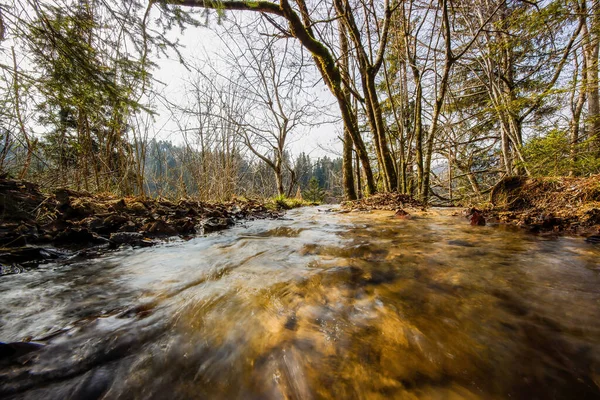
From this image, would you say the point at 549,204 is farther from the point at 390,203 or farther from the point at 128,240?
the point at 128,240

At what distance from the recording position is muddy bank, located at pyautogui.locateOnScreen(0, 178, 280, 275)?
1.63 metres

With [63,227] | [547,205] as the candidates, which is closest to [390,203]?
[547,205]

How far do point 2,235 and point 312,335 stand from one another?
2326 mm

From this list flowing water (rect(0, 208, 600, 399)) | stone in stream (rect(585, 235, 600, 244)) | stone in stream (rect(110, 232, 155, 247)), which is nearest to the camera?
flowing water (rect(0, 208, 600, 399))

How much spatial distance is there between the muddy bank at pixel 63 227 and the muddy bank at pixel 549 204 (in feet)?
10.4

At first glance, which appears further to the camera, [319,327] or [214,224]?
[214,224]

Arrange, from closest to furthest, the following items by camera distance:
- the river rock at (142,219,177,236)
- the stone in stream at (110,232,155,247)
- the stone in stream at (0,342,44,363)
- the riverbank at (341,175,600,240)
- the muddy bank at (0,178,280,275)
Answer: the stone in stream at (0,342,44,363) < the muddy bank at (0,178,280,275) < the riverbank at (341,175,600,240) < the stone in stream at (110,232,155,247) < the river rock at (142,219,177,236)

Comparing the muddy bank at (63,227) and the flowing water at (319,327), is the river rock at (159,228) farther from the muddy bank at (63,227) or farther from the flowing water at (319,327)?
the flowing water at (319,327)

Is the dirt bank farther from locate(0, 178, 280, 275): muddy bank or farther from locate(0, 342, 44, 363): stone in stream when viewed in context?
locate(0, 342, 44, 363): stone in stream

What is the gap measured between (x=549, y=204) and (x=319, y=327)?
114 inches

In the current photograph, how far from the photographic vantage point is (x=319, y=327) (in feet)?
2.70

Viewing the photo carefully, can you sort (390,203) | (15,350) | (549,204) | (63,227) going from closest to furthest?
1. (15,350)
2. (63,227)
3. (549,204)
4. (390,203)

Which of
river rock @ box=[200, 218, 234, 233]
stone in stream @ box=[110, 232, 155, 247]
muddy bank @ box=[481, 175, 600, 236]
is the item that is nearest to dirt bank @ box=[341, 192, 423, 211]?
muddy bank @ box=[481, 175, 600, 236]

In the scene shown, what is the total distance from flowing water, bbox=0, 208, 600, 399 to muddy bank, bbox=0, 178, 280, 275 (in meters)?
0.29
